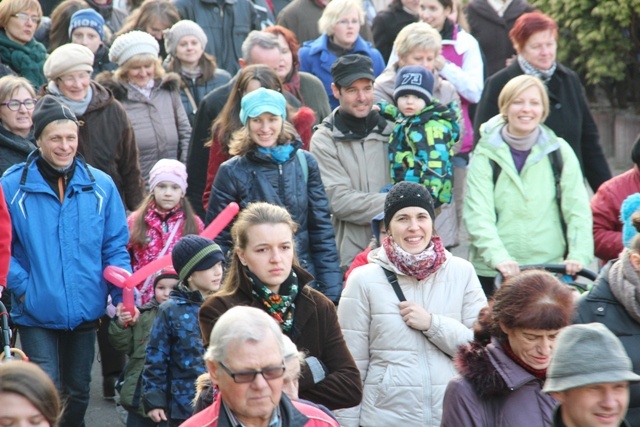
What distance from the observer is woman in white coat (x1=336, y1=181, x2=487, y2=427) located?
20.9 feet

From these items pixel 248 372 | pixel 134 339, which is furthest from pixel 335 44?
pixel 248 372

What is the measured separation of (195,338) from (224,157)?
7.87 feet

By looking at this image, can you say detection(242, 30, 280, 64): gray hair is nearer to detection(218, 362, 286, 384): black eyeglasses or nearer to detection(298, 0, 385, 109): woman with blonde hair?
detection(298, 0, 385, 109): woman with blonde hair

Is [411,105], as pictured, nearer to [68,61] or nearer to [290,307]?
[68,61]

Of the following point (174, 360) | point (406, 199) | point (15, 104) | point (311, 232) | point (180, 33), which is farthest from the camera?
point (180, 33)

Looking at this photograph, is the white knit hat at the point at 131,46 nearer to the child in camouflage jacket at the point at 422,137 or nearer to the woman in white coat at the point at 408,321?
the child in camouflage jacket at the point at 422,137

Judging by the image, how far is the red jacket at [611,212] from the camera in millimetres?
8477

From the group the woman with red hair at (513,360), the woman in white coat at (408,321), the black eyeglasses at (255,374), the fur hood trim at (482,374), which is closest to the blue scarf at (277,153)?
the woman in white coat at (408,321)

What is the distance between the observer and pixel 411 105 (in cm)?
843

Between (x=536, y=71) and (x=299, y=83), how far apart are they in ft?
6.49

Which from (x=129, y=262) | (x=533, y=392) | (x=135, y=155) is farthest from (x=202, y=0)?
(x=533, y=392)

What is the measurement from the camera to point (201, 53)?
10.9 m

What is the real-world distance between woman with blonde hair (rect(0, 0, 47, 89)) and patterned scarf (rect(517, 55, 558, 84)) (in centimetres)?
394

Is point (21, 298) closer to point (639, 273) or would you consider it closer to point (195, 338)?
point (195, 338)
